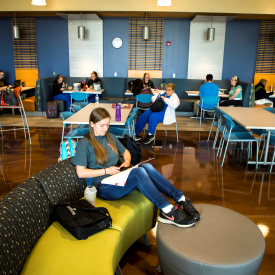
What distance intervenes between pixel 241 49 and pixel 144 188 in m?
7.95

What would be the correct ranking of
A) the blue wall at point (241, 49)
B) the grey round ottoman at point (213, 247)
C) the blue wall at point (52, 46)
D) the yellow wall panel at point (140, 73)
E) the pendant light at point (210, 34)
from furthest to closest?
the yellow wall panel at point (140, 73) < the blue wall at point (52, 46) < the blue wall at point (241, 49) < the pendant light at point (210, 34) < the grey round ottoman at point (213, 247)

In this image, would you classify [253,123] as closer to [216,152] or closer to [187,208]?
[216,152]

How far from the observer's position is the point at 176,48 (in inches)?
342

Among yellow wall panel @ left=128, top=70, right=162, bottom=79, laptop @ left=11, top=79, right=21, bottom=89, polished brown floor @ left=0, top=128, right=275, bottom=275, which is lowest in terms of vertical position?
polished brown floor @ left=0, top=128, right=275, bottom=275

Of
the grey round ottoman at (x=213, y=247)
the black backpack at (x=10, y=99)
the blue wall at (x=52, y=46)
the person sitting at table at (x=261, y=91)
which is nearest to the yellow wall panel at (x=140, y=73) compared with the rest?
the blue wall at (x=52, y=46)

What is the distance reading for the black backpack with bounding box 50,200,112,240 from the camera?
1.74 metres

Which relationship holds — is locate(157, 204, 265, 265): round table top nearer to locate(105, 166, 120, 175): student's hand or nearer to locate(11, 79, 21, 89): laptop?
locate(105, 166, 120, 175): student's hand

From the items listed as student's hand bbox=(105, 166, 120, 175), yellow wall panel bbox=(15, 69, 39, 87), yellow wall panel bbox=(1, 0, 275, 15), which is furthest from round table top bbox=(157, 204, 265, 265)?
yellow wall panel bbox=(15, 69, 39, 87)

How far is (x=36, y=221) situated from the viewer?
1.74 metres

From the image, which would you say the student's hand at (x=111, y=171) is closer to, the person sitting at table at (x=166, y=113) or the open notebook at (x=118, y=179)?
the open notebook at (x=118, y=179)

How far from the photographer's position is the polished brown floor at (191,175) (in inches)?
94.0

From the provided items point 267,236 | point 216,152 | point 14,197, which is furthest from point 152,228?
point 216,152

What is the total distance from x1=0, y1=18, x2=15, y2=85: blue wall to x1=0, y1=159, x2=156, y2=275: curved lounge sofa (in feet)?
26.6

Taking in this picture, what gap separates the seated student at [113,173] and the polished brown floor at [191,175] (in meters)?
0.53
